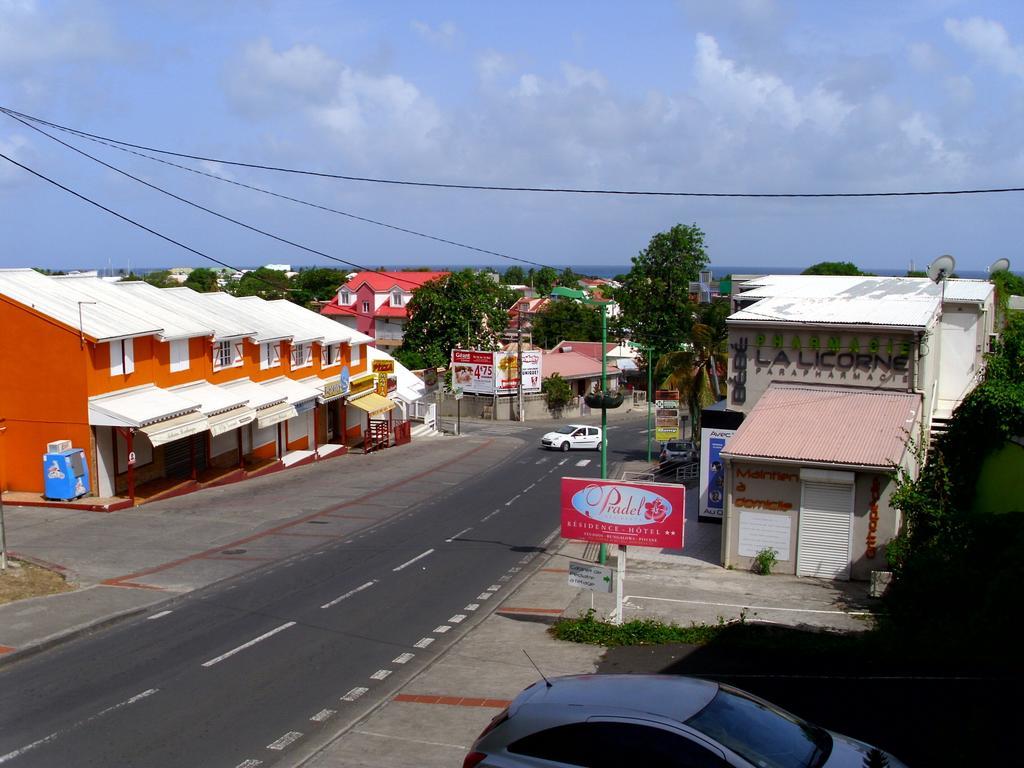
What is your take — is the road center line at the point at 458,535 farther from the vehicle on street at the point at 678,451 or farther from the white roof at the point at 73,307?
the vehicle on street at the point at 678,451

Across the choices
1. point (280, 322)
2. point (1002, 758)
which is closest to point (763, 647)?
point (1002, 758)

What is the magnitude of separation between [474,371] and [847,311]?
46.5 m

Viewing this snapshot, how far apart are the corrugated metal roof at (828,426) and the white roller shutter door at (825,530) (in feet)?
2.53

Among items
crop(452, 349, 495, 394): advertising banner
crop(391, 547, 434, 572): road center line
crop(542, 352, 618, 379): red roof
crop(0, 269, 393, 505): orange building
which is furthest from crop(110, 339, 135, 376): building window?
crop(542, 352, 618, 379): red roof

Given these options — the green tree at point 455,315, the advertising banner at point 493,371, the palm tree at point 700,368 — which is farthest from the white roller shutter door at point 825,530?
the green tree at point 455,315

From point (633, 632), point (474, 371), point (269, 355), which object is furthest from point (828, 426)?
point (474, 371)

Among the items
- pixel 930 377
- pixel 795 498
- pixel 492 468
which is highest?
pixel 930 377

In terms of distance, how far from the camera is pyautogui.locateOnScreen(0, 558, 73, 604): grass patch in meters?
18.2

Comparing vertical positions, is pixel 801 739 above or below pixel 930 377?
below

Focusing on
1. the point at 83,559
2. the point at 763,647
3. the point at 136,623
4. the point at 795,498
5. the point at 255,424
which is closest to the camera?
the point at 763,647

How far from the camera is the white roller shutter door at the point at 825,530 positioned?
20.2 meters

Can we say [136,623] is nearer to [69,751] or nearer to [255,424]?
[69,751]

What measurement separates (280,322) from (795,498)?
28.3 meters

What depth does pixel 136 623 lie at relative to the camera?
687 inches
